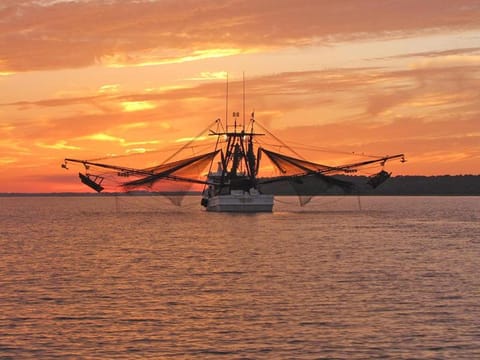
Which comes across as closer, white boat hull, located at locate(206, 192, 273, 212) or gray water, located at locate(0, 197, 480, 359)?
gray water, located at locate(0, 197, 480, 359)

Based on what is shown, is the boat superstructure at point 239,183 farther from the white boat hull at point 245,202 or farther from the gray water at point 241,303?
the gray water at point 241,303

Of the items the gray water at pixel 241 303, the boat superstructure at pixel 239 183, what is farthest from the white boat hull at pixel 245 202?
the gray water at pixel 241 303

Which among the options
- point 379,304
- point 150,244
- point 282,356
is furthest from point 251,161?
point 282,356

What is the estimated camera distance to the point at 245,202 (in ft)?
382

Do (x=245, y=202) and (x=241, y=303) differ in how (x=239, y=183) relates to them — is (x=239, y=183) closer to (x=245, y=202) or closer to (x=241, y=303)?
(x=245, y=202)

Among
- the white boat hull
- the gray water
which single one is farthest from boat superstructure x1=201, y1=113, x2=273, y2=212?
the gray water

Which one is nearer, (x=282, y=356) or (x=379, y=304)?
(x=282, y=356)

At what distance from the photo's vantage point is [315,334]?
84.5 feet

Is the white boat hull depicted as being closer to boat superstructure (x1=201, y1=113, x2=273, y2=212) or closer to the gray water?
boat superstructure (x1=201, y1=113, x2=273, y2=212)

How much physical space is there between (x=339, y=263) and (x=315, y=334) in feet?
74.3

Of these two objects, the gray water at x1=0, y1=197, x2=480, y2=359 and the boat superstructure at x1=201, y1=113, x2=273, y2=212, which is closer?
the gray water at x1=0, y1=197, x2=480, y2=359

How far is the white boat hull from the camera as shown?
381 feet

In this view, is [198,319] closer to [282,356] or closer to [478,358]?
[282,356]

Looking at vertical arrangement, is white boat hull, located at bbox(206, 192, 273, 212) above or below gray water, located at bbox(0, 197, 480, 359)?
above
